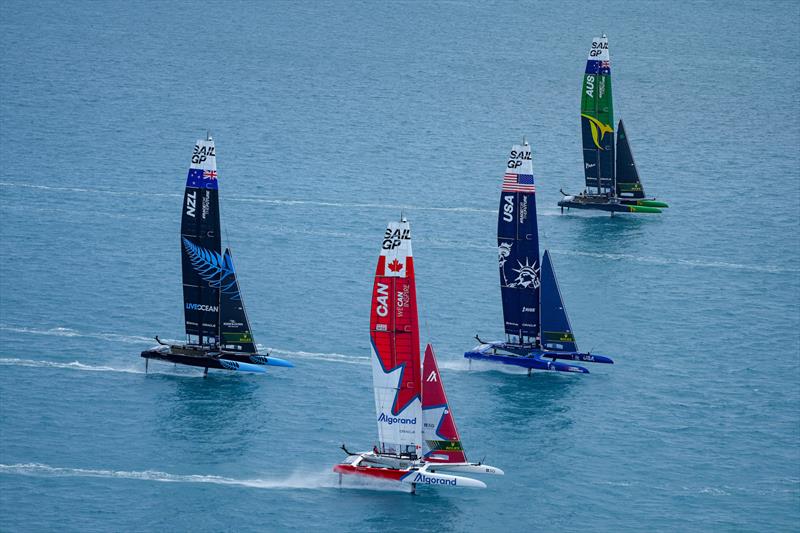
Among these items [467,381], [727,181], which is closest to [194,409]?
[467,381]

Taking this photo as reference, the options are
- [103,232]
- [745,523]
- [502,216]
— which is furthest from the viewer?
[103,232]

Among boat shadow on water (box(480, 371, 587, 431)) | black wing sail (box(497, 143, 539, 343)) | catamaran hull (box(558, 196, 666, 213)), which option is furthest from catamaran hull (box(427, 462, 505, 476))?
catamaran hull (box(558, 196, 666, 213))

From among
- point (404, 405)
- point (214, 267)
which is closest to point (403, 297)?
point (404, 405)

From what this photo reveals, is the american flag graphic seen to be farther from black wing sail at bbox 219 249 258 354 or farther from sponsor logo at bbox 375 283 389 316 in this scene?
sponsor logo at bbox 375 283 389 316

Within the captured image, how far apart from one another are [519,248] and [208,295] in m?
23.1

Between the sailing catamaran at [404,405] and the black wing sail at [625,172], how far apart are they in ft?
247

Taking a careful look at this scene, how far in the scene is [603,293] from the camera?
14925cm

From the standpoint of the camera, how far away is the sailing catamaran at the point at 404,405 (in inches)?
3989

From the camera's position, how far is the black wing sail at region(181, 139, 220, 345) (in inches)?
4806

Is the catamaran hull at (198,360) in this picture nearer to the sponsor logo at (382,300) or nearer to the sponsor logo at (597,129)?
the sponsor logo at (382,300)

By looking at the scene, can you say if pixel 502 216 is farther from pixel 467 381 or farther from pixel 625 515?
pixel 625 515

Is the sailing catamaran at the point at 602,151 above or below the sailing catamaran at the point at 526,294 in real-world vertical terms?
above

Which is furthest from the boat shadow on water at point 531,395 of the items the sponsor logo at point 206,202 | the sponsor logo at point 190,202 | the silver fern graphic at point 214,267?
the sponsor logo at point 190,202

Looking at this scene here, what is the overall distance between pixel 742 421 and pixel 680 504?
15712 millimetres
